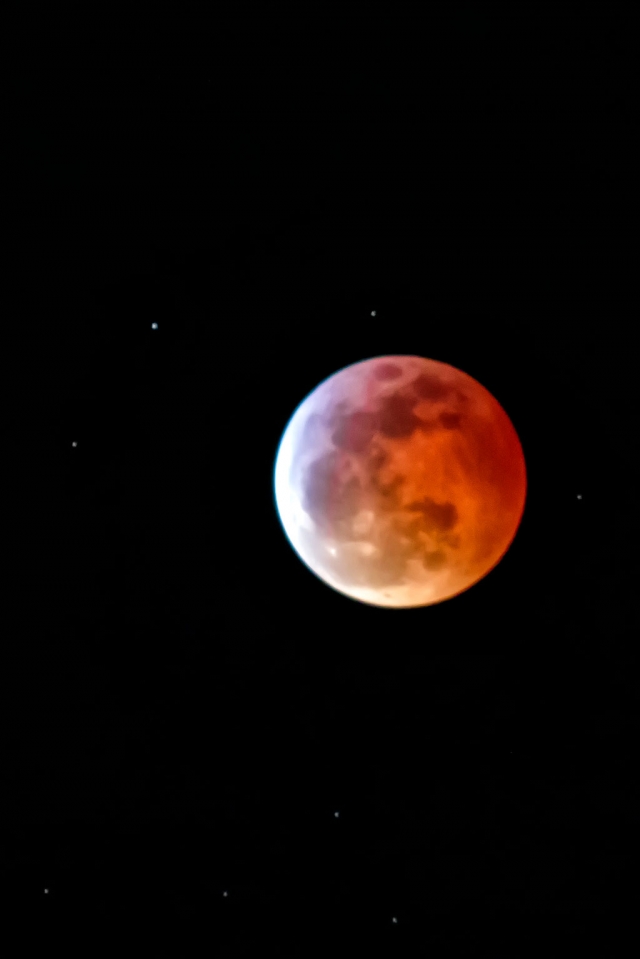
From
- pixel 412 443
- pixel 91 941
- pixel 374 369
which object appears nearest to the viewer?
pixel 412 443

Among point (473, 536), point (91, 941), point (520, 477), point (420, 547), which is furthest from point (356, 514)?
point (91, 941)

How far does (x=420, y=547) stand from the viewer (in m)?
4.95

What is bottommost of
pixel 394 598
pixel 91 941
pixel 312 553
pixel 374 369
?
pixel 91 941

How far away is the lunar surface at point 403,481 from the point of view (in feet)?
16.0

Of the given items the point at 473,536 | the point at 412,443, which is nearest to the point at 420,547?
the point at 473,536

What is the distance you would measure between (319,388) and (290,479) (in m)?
0.67

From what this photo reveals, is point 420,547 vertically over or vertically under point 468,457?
under

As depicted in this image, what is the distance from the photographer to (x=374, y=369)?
17.4 feet

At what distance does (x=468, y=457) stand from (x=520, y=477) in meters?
0.56

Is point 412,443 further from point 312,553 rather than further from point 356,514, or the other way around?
point 312,553

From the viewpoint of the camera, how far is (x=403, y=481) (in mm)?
4855

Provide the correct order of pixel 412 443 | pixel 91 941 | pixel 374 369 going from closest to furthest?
pixel 412 443 → pixel 374 369 → pixel 91 941

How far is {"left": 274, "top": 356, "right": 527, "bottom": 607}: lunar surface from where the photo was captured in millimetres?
4879

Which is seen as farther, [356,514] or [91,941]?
[91,941]
